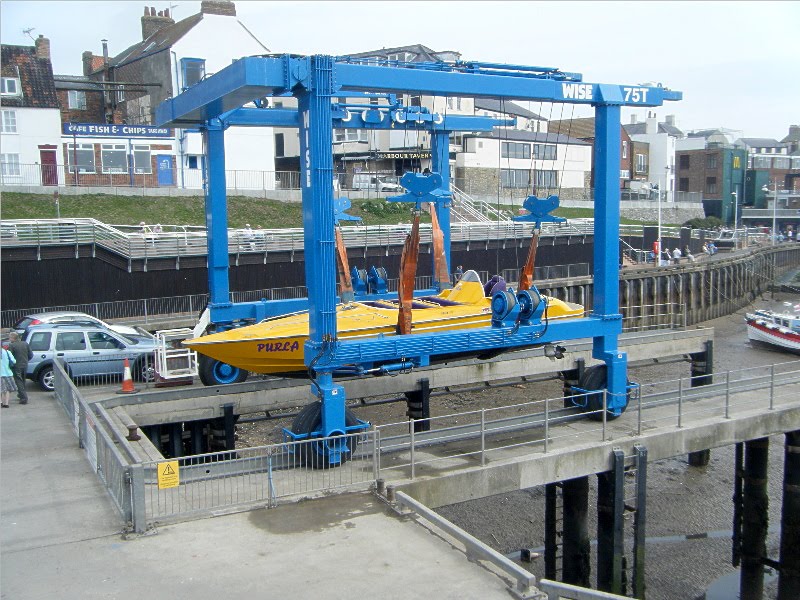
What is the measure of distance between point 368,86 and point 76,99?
155 ft

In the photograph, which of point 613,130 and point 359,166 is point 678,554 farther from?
point 359,166

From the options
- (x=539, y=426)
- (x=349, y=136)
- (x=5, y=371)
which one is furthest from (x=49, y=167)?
(x=539, y=426)

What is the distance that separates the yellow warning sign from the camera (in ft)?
34.8

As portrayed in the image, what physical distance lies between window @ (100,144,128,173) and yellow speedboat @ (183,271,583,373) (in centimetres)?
3078

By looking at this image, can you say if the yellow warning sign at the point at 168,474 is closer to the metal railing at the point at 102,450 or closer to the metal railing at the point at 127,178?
the metal railing at the point at 102,450

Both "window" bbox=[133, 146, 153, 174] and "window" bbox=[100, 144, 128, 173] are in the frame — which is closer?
"window" bbox=[100, 144, 128, 173]

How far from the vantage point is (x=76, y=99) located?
54469mm

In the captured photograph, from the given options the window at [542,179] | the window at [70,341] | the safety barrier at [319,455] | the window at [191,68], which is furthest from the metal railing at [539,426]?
the window at [191,68]

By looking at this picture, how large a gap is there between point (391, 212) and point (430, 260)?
1386 cm

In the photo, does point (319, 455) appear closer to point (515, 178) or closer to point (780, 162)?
point (515, 178)

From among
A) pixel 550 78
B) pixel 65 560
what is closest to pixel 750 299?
pixel 550 78

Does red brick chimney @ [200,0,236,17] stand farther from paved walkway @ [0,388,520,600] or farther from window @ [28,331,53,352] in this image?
paved walkway @ [0,388,520,600]

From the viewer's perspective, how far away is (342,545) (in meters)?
9.90

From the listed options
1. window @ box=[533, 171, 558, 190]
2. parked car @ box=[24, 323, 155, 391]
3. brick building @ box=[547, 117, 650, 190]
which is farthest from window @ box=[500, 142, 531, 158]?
parked car @ box=[24, 323, 155, 391]
